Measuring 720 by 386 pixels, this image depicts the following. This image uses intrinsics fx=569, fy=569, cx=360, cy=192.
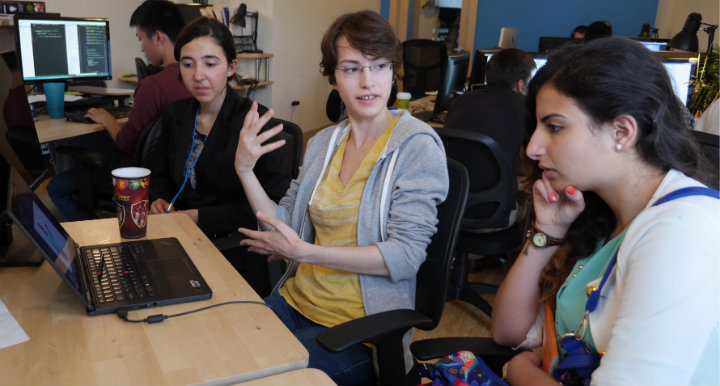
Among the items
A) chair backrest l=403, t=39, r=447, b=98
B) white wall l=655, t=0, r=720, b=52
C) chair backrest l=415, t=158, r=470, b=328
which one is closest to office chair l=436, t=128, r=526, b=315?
chair backrest l=415, t=158, r=470, b=328

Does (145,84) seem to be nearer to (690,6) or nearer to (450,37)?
(690,6)

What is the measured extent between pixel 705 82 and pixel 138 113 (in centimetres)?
281

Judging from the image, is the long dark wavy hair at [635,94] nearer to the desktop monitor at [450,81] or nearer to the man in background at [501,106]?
the man in background at [501,106]

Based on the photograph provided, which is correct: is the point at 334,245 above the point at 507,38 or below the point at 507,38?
below

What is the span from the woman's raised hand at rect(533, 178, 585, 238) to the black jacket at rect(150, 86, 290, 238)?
96 cm

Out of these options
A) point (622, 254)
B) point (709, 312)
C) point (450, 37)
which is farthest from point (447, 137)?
point (450, 37)

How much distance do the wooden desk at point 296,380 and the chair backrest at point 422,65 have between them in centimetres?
428

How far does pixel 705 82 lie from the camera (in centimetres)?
293

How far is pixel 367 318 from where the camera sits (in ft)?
3.83

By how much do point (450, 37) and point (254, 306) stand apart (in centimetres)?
907

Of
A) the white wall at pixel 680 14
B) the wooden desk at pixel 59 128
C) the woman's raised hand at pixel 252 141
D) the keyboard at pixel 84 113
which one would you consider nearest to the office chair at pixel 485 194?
the woman's raised hand at pixel 252 141

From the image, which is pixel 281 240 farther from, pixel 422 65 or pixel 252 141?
pixel 422 65

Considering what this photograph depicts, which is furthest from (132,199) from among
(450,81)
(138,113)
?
(450,81)

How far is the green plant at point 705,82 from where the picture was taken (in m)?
2.83
